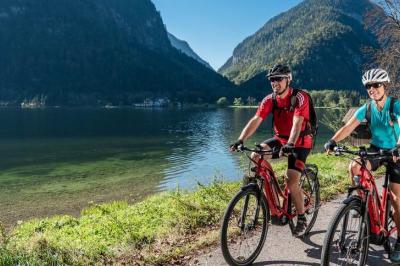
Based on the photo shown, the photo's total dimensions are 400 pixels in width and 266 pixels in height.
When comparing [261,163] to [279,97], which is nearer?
[261,163]

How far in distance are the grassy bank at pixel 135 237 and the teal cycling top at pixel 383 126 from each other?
9.57ft

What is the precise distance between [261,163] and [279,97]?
1.13 m

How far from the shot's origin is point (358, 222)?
17.1 feet

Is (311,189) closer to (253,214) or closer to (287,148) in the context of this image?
(253,214)

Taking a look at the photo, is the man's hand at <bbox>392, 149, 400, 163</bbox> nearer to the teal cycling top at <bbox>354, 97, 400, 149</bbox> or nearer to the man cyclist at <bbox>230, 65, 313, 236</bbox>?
the teal cycling top at <bbox>354, 97, 400, 149</bbox>

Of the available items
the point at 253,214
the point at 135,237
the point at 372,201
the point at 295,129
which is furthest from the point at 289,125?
the point at 135,237

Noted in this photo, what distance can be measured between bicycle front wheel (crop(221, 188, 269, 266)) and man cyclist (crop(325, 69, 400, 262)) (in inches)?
49.8

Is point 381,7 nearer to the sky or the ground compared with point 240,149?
A: nearer to the sky

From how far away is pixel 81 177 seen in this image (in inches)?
1169

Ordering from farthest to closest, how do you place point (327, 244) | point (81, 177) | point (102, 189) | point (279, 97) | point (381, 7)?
point (81, 177) → point (102, 189) → point (381, 7) → point (279, 97) → point (327, 244)

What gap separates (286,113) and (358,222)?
82.5 inches

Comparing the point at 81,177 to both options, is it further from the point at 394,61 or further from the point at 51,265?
the point at 51,265

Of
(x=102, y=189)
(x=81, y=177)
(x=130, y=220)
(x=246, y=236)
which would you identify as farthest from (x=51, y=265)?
(x=81, y=177)

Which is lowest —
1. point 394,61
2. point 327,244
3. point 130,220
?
point 130,220
